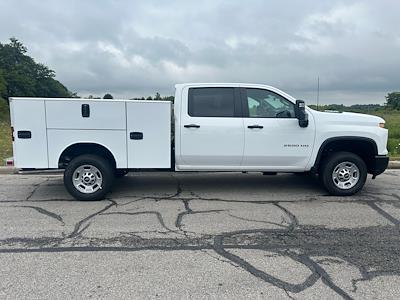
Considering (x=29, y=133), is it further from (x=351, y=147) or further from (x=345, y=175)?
(x=351, y=147)

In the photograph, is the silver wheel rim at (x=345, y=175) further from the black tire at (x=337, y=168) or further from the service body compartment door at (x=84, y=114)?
the service body compartment door at (x=84, y=114)

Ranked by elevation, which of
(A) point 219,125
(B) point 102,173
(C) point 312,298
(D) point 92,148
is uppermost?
(A) point 219,125

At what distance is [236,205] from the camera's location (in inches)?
220

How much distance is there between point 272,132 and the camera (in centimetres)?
593

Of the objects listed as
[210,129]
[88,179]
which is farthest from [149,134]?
[88,179]

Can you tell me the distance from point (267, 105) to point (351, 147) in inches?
68.1

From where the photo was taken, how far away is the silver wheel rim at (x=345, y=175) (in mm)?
6133

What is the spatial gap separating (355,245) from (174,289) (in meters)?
2.23

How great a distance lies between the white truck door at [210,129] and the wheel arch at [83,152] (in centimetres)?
118

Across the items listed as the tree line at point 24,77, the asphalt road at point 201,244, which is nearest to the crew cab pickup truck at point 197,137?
the asphalt road at point 201,244

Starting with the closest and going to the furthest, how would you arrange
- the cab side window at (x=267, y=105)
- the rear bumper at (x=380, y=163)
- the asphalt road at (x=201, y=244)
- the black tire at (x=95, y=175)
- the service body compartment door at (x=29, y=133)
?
the asphalt road at (x=201, y=244)
the service body compartment door at (x=29, y=133)
the black tire at (x=95, y=175)
the cab side window at (x=267, y=105)
the rear bumper at (x=380, y=163)

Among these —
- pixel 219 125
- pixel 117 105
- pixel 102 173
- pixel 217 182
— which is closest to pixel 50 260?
pixel 102 173

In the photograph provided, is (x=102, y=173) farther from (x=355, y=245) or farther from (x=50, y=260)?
(x=355, y=245)

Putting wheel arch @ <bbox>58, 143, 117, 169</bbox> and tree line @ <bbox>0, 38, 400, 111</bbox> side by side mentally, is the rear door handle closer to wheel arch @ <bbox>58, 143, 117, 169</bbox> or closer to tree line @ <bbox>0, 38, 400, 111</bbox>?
wheel arch @ <bbox>58, 143, 117, 169</bbox>
